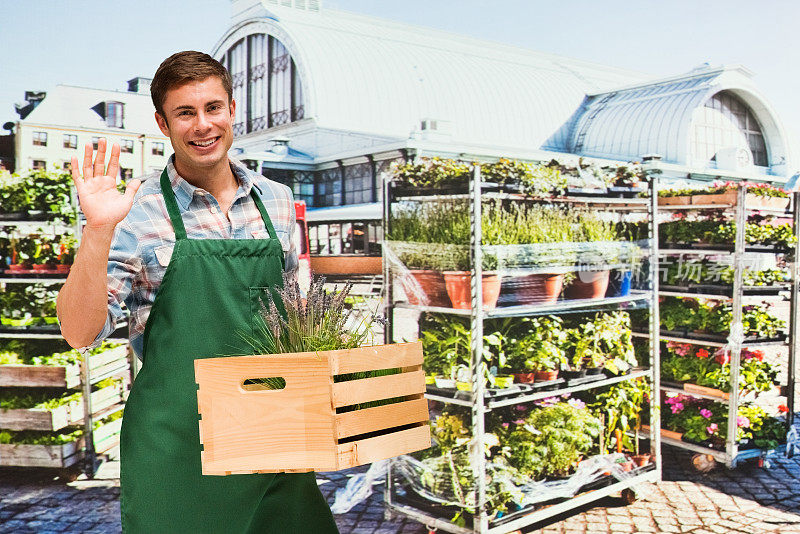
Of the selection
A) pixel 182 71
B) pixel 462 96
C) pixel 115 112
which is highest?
pixel 462 96

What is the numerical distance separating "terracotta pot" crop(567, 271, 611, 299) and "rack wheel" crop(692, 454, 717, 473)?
5.14 feet

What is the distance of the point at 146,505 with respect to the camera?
1.89 m

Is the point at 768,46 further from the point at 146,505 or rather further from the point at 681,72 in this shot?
the point at 146,505

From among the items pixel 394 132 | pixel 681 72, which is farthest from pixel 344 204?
pixel 681 72

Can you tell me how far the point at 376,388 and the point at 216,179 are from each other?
2.42ft

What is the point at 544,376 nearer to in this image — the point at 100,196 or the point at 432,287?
the point at 432,287

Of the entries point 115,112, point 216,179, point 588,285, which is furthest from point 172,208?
point 588,285

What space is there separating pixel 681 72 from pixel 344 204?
256 centimetres

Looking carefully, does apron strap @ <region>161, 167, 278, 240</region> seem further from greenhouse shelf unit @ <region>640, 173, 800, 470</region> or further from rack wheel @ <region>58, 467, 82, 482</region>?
greenhouse shelf unit @ <region>640, 173, 800, 470</region>

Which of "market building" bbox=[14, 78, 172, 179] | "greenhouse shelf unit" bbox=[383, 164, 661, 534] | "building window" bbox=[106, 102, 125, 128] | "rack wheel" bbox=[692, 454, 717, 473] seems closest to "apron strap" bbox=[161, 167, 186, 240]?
"greenhouse shelf unit" bbox=[383, 164, 661, 534]

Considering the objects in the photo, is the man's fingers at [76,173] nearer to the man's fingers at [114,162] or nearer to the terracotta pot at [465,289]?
the man's fingers at [114,162]

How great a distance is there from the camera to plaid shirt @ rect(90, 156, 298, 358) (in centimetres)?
185

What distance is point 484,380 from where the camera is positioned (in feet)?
12.8

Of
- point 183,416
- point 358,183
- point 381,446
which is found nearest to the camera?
point 381,446
